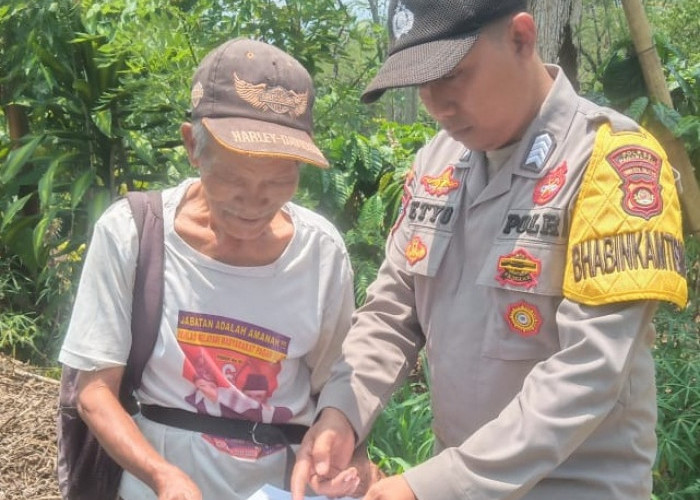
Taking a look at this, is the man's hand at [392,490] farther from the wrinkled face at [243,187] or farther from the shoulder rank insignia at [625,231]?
the wrinkled face at [243,187]

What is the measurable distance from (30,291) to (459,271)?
4662mm

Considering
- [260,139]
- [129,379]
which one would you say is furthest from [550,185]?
[129,379]

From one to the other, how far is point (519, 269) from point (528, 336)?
12 cm

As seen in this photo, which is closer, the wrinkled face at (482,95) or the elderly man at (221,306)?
the wrinkled face at (482,95)

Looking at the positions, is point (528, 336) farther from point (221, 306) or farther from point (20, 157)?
point (20, 157)

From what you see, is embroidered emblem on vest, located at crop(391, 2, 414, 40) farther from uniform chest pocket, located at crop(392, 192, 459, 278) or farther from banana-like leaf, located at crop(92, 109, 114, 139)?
banana-like leaf, located at crop(92, 109, 114, 139)

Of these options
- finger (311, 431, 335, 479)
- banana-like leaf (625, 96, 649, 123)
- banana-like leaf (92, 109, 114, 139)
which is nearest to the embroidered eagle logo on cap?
finger (311, 431, 335, 479)

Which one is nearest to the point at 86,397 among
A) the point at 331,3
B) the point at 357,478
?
the point at 357,478

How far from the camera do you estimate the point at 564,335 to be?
63.1 inches

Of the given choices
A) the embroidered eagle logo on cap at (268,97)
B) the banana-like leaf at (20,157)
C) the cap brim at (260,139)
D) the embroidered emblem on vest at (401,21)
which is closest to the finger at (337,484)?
the cap brim at (260,139)

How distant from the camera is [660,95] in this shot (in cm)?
411

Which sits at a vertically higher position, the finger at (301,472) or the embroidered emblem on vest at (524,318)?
the embroidered emblem on vest at (524,318)

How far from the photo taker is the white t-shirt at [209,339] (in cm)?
199

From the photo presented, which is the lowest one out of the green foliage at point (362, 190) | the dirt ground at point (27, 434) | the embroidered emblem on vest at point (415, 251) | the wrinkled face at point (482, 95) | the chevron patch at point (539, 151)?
the dirt ground at point (27, 434)
